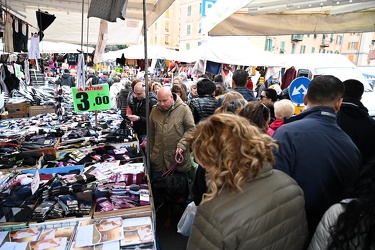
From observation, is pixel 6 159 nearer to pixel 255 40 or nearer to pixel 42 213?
pixel 42 213

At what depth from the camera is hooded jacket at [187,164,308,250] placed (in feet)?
3.68

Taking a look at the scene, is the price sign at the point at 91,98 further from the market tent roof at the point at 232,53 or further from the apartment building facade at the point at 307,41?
the apartment building facade at the point at 307,41

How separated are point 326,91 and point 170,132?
196 centimetres

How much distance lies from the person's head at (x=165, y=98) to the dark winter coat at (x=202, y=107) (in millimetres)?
823

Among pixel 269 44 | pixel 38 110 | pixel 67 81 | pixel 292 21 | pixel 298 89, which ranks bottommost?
pixel 38 110

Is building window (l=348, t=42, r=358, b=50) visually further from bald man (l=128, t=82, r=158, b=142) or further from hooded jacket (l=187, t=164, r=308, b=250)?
hooded jacket (l=187, t=164, r=308, b=250)

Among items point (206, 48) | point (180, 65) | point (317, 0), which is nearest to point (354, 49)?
point (180, 65)

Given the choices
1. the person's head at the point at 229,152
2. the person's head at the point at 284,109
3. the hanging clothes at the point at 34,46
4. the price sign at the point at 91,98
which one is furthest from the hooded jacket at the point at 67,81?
the person's head at the point at 229,152

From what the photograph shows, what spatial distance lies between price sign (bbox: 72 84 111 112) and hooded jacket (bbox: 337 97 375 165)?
3.44m

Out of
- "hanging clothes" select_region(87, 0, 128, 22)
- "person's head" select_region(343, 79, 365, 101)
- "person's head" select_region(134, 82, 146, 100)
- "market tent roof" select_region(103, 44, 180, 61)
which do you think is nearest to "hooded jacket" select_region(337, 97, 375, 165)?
"person's head" select_region(343, 79, 365, 101)

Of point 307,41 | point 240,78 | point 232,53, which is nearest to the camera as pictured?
point 240,78

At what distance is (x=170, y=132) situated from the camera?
334 centimetres

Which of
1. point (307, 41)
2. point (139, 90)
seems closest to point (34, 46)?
point (139, 90)

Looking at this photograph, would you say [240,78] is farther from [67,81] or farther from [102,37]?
[67,81]
